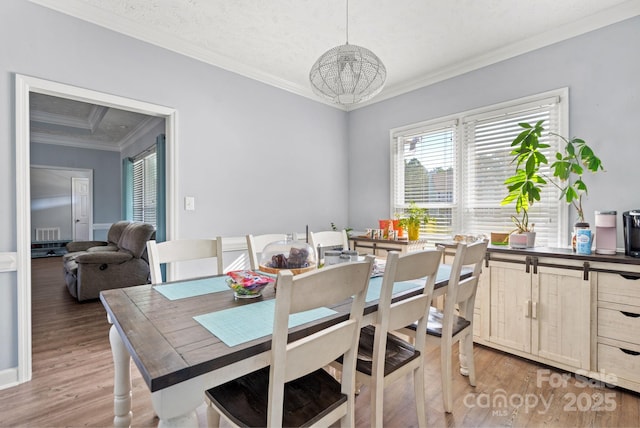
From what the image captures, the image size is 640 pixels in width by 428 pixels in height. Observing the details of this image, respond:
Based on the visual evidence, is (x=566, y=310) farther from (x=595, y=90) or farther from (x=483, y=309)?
(x=595, y=90)

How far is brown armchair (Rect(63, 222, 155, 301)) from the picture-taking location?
12.3 feet

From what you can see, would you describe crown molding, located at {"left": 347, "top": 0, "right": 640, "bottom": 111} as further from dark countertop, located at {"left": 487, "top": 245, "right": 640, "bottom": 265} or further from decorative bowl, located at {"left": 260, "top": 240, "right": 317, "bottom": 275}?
decorative bowl, located at {"left": 260, "top": 240, "right": 317, "bottom": 275}

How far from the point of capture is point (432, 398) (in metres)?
1.92

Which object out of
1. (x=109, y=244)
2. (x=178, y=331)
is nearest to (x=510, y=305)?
(x=178, y=331)

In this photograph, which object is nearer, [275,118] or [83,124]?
[275,118]

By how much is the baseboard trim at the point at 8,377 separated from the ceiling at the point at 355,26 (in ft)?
8.17

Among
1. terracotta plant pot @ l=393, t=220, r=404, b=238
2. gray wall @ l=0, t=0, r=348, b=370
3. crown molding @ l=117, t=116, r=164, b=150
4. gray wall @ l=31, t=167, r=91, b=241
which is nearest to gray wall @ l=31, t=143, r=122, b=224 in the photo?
gray wall @ l=31, t=167, r=91, b=241

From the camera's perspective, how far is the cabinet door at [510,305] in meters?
2.35

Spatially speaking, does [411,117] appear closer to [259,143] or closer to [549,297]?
[259,143]

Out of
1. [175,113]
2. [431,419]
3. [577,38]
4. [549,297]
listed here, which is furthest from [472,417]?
[175,113]

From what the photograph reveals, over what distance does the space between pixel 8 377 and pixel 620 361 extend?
3964 millimetres

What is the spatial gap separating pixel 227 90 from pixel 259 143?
61cm

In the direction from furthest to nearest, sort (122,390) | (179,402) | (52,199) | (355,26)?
(52,199)
(355,26)
(122,390)
(179,402)

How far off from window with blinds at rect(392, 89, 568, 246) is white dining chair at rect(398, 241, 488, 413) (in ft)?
4.24
